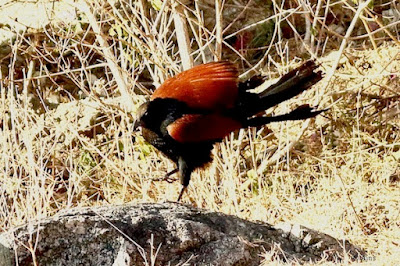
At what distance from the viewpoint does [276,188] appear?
658 cm

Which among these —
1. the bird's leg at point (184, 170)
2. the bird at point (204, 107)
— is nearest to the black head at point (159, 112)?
the bird at point (204, 107)

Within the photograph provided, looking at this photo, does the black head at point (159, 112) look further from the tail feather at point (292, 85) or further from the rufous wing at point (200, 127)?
the tail feather at point (292, 85)

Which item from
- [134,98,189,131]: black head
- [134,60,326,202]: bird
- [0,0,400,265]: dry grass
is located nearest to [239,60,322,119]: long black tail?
[134,60,326,202]: bird

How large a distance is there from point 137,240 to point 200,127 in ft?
3.71

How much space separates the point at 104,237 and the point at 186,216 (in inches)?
22.6

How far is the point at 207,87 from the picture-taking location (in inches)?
190

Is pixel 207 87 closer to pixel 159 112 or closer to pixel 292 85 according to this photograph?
pixel 159 112

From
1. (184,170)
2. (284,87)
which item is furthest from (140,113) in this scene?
(284,87)

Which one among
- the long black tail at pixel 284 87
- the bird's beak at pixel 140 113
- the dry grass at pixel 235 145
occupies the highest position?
the bird's beak at pixel 140 113

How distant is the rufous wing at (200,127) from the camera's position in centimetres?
484

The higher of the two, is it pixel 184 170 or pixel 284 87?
pixel 284 87

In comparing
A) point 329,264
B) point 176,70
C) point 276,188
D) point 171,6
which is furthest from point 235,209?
point 329,264

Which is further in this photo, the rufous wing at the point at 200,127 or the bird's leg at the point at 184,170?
the bird's leg at the point at 184,170

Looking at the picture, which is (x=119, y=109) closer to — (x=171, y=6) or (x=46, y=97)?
(x=171, y=6)
